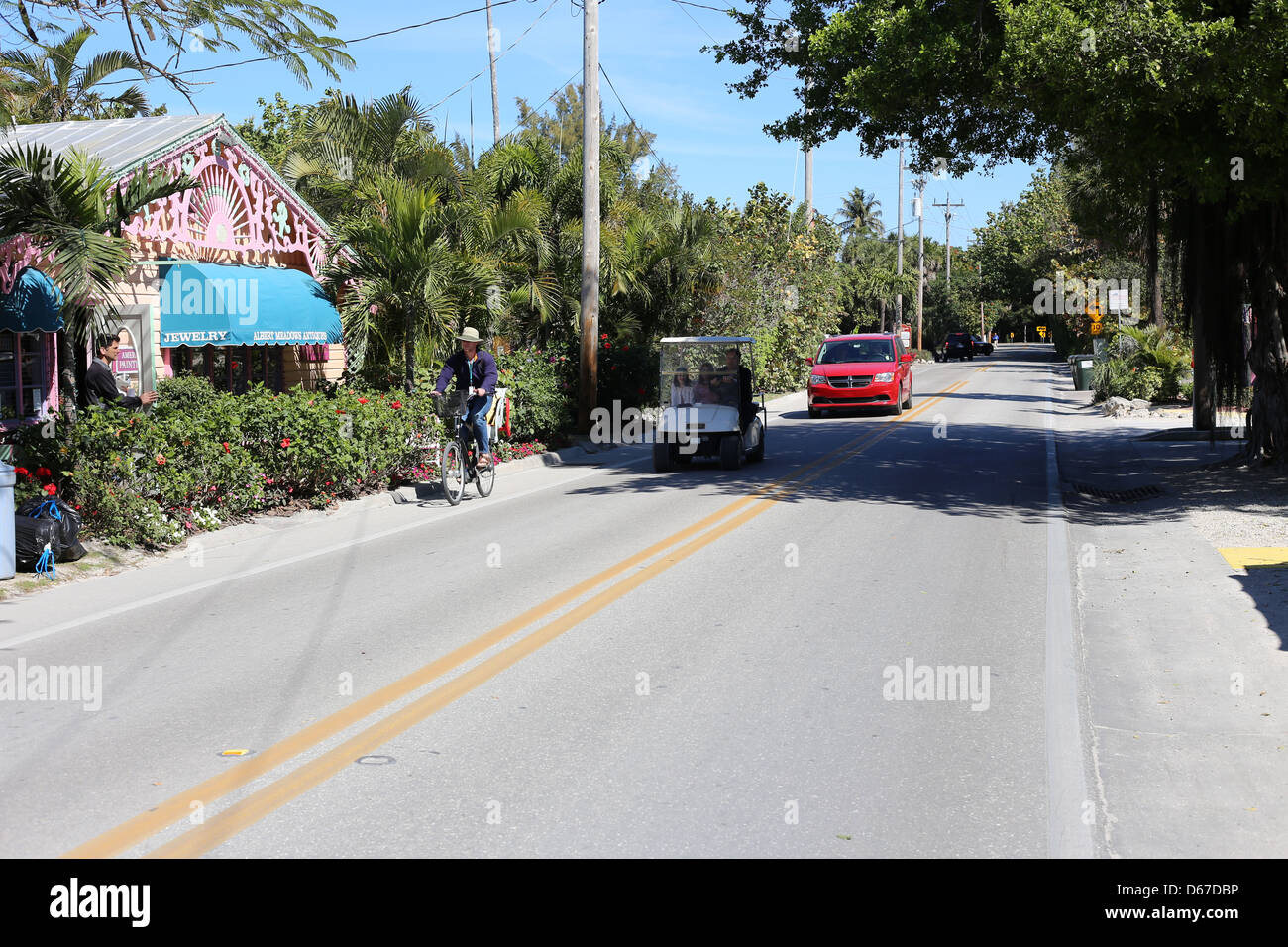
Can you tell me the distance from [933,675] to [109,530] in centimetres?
754

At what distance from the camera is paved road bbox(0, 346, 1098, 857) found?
15.7 feet

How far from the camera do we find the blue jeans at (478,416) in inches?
594

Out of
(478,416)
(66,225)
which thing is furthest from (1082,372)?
(66,225)

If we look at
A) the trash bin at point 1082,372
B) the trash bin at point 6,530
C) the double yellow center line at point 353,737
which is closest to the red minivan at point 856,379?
the trash bin at point 1082,372

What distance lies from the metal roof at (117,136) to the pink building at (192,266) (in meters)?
0.03

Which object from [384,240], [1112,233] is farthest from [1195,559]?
[384,240]

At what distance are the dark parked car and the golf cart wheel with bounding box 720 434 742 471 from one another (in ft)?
201

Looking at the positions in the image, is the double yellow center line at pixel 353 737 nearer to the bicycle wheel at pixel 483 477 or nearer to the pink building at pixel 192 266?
the bicycle wheel at pixel 483 477

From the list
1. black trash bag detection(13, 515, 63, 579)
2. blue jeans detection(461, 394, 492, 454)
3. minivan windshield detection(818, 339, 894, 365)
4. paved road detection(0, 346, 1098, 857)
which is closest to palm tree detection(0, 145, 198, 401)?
black trash bag detection(13, 515, 63, 579)

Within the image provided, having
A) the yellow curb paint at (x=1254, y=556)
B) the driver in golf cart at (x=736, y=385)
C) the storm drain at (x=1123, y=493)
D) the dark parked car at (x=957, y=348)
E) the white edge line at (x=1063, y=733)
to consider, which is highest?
the dark parked car at (x=957, y=348)

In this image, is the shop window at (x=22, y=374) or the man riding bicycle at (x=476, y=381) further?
the man riding bicycle at (x=476, y=381)

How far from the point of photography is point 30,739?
5.83m

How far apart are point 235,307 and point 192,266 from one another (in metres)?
0.74
